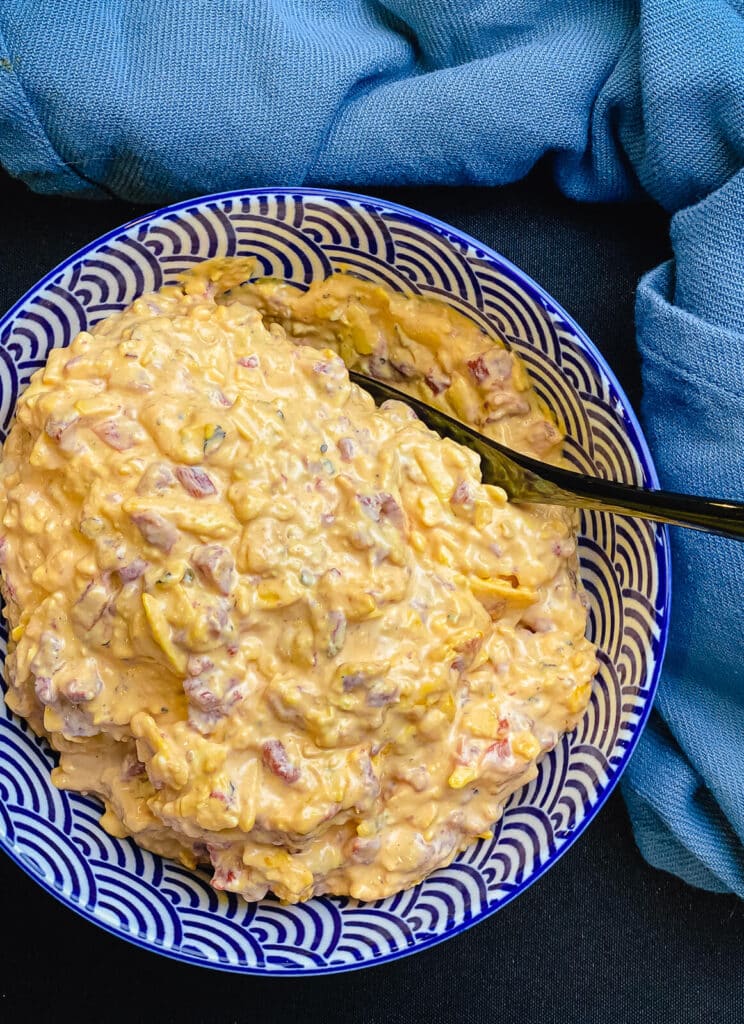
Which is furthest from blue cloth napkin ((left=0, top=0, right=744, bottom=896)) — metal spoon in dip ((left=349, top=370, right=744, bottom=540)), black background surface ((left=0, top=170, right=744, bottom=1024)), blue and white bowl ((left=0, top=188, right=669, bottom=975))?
metal spoon in dip ((left=349, top=370, right=744, bottom=540))

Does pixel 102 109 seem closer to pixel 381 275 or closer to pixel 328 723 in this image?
pixel 381 275

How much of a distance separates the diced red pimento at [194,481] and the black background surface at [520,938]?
0.75 meters

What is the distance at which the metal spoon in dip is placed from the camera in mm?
1337

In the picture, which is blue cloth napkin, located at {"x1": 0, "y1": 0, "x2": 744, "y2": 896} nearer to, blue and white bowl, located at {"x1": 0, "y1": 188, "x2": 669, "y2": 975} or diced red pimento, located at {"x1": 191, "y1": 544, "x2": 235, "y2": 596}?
blue and white bowl, located at {"x1": 0, "y1": 188, "x2": 669, "y2": 975}

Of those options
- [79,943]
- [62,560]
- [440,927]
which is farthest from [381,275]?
[79,943]

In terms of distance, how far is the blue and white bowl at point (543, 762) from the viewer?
151 centimetres

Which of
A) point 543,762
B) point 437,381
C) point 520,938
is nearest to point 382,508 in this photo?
point 437,381

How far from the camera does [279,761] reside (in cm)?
132

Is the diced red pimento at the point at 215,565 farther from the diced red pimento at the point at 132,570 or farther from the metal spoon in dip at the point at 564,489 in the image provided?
the metal spoon in dip at the point at 564,489

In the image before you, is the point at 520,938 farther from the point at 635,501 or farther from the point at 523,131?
the point at 523,131

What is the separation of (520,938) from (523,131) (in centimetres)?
156

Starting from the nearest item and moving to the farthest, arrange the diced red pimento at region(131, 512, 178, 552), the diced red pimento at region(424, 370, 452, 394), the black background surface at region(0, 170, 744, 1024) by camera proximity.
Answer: the diced red pimento at region(131, 512, 178, 552) < the diced red pimento at region(424, 370, 452, 394) < the black background surface at region(0, 170, 744, 1024)

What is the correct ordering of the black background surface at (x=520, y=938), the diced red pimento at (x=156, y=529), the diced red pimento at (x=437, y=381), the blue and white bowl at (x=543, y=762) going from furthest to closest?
1. the black background surface at (x=520, y=938)
2. the diced red pimento at (x=437, y=381)
3. the blue and white bowl at (x=543, y=762)
4. the diced red pimento at (x=156, y=529)

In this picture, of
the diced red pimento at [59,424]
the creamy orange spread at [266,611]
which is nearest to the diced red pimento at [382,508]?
the creamy orange spread at [266,611]
